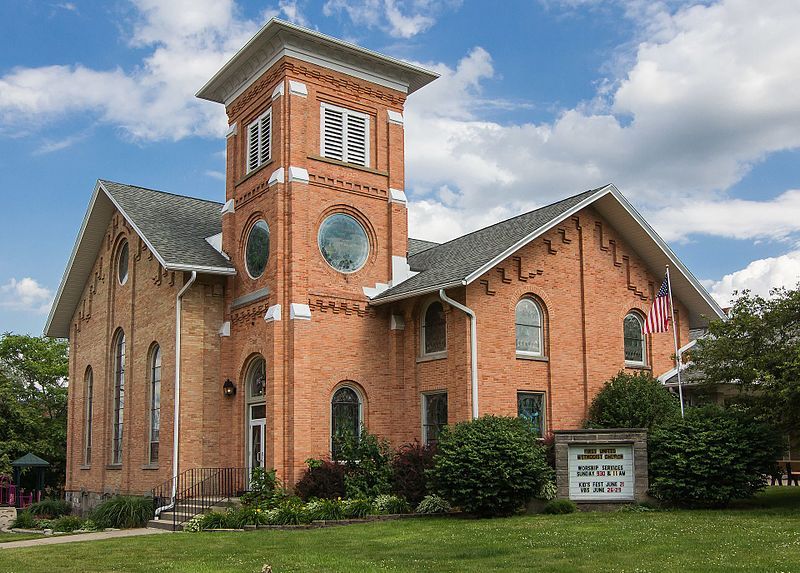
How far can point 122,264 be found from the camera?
30500mm

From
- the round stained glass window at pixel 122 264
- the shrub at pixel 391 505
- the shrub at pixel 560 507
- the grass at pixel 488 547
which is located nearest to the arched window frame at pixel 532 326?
the shrub at pixel 560 507

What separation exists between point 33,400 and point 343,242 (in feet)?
89.7

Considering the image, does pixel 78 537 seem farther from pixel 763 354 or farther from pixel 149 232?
pixel 763 354

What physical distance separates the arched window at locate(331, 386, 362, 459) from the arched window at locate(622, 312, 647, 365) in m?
8.14

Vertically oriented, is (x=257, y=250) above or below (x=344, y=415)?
above

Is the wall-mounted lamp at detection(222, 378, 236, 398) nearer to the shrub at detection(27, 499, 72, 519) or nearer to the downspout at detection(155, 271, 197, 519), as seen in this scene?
the downspout at detection(155, 271, 197, 519)

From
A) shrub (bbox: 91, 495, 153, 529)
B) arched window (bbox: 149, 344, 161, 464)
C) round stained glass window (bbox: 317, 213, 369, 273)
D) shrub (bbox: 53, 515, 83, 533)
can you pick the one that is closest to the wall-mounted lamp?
arched window (bbox: 149, 344, 161, 464)

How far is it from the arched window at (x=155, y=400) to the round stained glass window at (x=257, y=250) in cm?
423

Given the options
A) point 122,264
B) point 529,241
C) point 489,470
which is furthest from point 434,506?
point 122,264

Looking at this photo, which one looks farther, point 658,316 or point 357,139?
point 357,139

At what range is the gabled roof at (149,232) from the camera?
81.6 ft

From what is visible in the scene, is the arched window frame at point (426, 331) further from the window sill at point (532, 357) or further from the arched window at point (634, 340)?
the arched window at point (634, 340)

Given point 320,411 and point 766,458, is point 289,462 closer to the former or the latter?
point 320,411

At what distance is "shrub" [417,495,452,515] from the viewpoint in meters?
19.8
